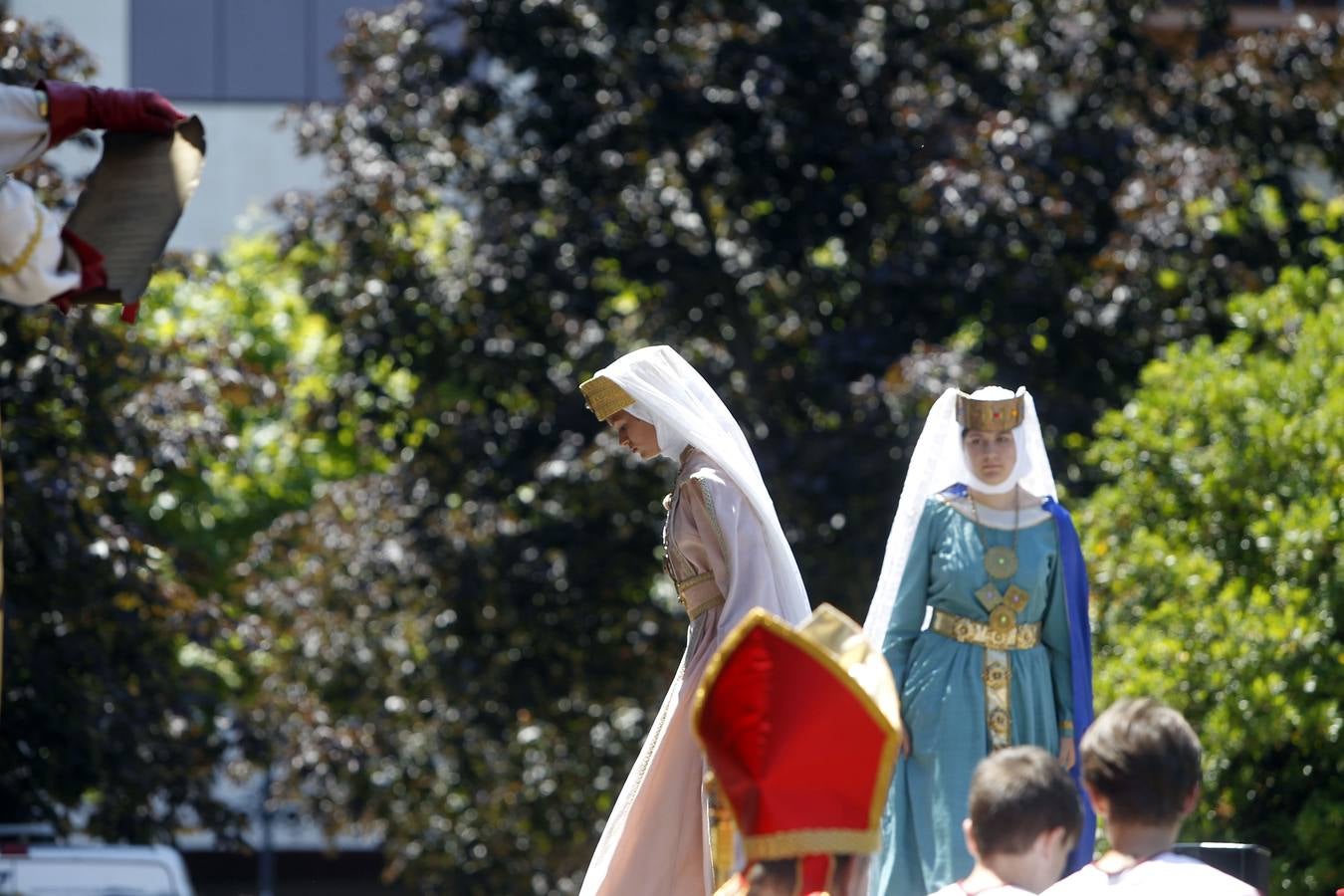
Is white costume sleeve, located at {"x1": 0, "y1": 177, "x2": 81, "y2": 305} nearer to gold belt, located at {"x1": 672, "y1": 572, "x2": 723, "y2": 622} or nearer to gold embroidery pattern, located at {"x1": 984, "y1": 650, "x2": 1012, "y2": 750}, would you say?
gold belt, located at {"x1": 672, "y1": 572, "x2": 723, "y2": 622}

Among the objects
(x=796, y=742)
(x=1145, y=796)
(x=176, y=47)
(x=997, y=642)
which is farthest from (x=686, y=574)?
(x=176, y=47)

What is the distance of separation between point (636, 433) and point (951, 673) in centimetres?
124

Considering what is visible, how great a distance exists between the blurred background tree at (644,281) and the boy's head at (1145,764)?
9.45m

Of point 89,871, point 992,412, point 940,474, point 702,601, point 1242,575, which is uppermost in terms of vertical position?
point 992,412

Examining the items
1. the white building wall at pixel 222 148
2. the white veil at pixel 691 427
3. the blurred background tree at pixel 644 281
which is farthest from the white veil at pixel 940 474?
the white building wall at pixel 222 148

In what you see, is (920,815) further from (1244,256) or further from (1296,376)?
(1244,256)

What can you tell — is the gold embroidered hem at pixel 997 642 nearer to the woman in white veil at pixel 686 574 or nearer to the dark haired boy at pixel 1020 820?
the woman in white veil at pixel 686 574

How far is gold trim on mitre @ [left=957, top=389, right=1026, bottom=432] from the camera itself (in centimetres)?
692

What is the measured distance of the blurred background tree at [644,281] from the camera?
14.1 metres

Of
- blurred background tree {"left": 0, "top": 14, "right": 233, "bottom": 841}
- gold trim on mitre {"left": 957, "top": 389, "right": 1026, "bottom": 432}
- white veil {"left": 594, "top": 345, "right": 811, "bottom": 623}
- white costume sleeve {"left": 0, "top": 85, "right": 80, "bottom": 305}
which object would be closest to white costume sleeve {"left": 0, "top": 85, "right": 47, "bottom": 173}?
white costume sleeve {"left": 0, "top": 85, "right": 80, "bottom": 305}

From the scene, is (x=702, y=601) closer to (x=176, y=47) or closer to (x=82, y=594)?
(x=82, y=594)

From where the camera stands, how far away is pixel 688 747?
6.37 m

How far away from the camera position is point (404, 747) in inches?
667

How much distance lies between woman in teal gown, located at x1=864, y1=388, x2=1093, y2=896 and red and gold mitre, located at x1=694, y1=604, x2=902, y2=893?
310cm
